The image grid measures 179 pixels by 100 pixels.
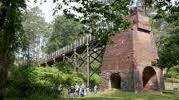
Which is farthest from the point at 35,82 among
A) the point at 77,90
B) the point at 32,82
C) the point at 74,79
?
the point at 74,79

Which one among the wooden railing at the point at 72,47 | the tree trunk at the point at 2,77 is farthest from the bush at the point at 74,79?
the tree trunk at the point at 2,77

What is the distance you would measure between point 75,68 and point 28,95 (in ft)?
50.7

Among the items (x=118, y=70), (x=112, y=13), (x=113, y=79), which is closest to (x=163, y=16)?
(x=112, y=13)

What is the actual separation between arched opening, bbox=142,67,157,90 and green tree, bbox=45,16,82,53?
32.7 metres

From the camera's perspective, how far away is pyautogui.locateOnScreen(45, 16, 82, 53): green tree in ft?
203

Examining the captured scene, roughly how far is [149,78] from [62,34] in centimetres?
3579

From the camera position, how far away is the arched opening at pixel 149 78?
29.1m

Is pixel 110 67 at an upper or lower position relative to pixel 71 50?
lower

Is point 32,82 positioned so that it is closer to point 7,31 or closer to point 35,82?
point 35,82

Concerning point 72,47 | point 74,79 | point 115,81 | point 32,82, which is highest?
point 72,47

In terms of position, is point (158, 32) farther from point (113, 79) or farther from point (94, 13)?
point (94, 13)

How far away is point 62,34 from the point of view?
208ft

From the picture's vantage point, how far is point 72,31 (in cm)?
6397

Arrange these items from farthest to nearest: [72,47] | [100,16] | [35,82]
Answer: [72,47] → [35,82] → [100,16]
